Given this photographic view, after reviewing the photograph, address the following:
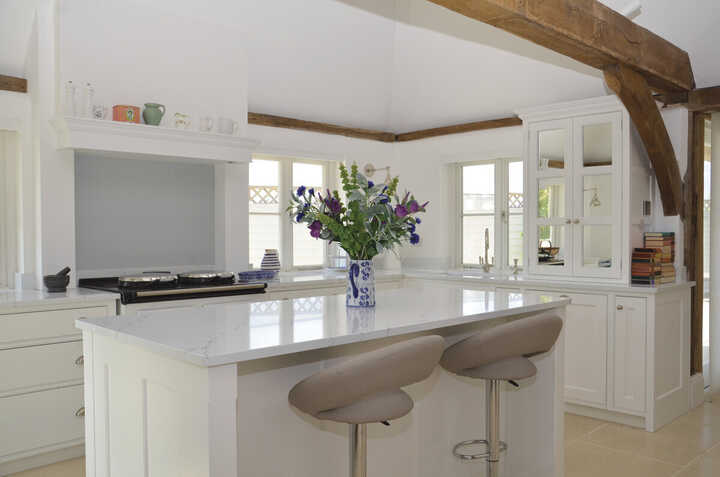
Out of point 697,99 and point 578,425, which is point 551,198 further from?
point 578,425

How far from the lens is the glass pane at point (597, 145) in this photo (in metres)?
4.29

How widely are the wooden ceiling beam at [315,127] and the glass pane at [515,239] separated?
157 cm

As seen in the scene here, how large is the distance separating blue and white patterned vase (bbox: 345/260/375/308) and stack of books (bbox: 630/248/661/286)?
2351 mm

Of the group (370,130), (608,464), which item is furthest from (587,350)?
(370,130)

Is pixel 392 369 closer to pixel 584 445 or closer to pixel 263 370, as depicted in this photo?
pixel 263 370

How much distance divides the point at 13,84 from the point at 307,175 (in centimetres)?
260

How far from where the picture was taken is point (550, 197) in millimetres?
4570

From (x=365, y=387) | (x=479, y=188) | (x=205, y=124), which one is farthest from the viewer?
(x=479, y=188)

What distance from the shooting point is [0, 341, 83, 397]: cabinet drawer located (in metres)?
3.31

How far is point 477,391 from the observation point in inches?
120

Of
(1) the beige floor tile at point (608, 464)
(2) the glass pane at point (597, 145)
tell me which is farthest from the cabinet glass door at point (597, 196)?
(1) the beige floor tile at point (608, 464)

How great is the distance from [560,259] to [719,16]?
194 centimetres

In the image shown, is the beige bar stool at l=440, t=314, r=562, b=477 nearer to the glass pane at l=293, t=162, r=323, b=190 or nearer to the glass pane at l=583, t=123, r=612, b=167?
the glass pane at l=583, t=123, r=612, b=167

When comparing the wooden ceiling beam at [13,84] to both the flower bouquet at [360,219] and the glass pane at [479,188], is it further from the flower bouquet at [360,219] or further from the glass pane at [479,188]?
the glass pane at [479,188]
